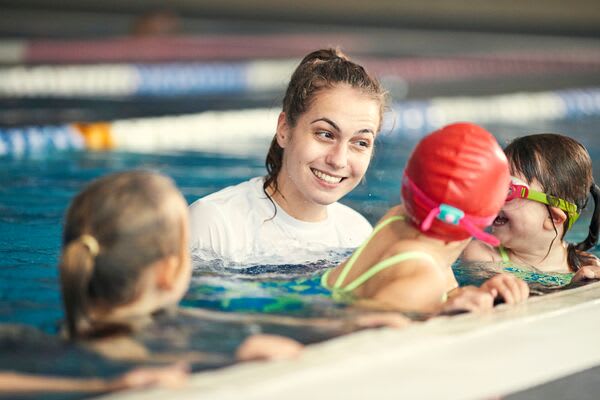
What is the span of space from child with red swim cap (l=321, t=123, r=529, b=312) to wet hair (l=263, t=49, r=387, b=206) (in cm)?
84

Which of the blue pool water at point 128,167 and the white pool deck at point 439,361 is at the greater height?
the white pool deck at point 439,361

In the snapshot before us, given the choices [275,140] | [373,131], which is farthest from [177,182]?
[373,131]

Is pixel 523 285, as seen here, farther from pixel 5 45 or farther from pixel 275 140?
pixel 5 45

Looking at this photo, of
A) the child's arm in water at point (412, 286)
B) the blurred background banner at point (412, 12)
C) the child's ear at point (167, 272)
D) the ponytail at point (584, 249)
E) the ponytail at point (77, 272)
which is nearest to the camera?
the ponytail at point (77, 272)

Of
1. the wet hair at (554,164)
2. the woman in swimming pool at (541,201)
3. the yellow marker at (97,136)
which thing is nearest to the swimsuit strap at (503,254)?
the woman in swimming pool at (541,201)

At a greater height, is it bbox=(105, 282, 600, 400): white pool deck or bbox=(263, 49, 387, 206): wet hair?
bbox=(263, 49, 387, 206): wet hair

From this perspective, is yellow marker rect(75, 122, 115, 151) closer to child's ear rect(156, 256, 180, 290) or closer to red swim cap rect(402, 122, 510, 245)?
red swim cap rect(402, 122, 510, 245)

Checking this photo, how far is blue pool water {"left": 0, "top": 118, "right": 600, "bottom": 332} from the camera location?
2.87 m

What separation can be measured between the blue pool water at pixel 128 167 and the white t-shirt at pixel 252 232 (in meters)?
0.09

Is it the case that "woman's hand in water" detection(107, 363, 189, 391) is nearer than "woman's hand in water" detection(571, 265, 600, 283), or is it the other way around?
"woman's hand in water" detection(107, 363, 189, 391)

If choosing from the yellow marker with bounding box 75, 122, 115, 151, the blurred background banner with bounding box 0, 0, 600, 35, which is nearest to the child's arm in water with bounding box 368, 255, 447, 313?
the yellow marker with bounding box 75, 122, 115, 151

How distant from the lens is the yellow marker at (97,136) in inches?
286

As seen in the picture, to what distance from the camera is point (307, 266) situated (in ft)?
11.2

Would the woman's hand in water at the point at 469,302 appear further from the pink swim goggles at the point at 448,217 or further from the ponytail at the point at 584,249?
the ponytail at the point at 584,249
